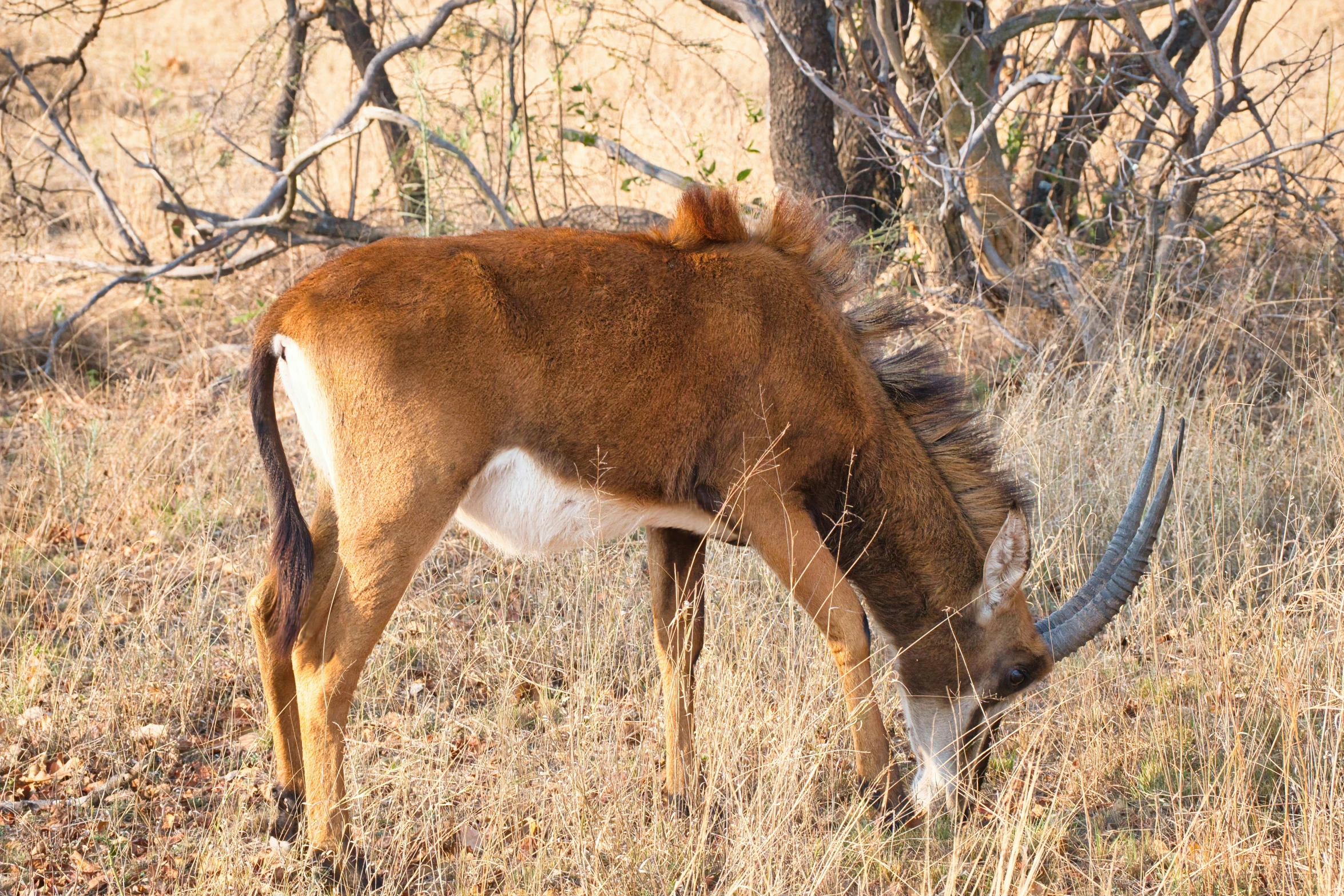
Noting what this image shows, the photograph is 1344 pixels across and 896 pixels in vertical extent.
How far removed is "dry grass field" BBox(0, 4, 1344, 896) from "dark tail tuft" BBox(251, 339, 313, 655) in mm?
651

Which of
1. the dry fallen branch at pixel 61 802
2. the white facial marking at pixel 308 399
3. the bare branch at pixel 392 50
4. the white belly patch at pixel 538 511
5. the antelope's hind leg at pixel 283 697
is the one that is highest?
the bare branch at pixel 392 50

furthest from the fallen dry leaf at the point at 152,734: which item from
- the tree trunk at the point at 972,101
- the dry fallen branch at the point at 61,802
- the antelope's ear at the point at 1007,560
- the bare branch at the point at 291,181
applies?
the tree trunk at the point at 972,101

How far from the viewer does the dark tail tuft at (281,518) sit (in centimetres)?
365

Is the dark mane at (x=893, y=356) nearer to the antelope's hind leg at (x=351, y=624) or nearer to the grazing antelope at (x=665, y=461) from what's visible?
the grazing antelope at (x=665, y=461)

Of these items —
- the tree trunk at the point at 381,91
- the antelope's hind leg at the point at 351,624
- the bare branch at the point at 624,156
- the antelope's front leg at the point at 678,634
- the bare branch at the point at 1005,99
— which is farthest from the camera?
the tree trunk at the point at 381,91

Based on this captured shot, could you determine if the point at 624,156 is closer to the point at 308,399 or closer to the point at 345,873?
the point at 308,399

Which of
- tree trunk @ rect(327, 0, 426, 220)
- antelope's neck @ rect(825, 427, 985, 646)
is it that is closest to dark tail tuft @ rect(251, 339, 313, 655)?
antelope's neck @ rect(825, 427, 985, 646)

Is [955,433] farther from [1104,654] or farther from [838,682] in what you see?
[1104,654]

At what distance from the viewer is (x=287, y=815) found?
154 inches

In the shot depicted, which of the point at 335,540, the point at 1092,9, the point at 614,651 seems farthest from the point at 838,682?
the point at 1092,9

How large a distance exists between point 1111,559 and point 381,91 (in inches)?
301

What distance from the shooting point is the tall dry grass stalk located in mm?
3666

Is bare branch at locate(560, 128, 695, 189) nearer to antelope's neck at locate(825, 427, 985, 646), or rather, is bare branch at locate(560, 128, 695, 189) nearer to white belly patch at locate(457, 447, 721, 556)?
antelope's neck at locate(825, 427, 985, 646)

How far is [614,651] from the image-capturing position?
5098mm
